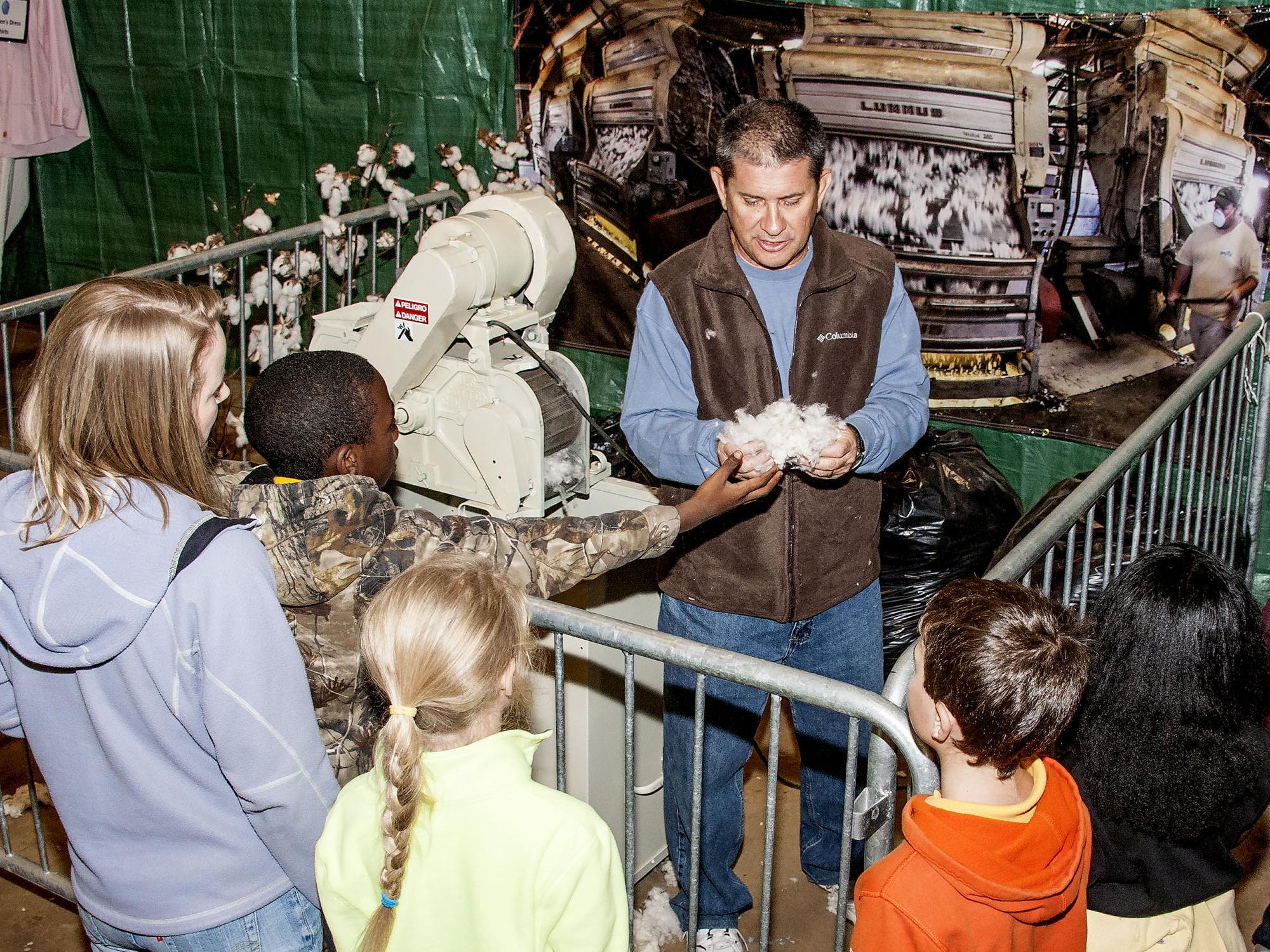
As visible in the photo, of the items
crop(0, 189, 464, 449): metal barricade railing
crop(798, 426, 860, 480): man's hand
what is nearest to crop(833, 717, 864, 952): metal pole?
crop(798, 426, 860, 480): man's hand

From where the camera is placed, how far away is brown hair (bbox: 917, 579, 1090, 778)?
1.48 m

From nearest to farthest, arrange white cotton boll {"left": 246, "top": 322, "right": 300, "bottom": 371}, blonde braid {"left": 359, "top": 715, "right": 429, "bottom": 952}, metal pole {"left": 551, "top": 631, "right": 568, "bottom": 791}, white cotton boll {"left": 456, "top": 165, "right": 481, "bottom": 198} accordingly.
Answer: blonde braid {"left": 359, "top": 715, "right": 429, "bottom": 952} → metal pole {"left": 551, "top": 631, "right": 568, "bottom": 791} → white cotton boll {"left": 246, "top": 322, "right": 300, "bottom": 371} → white cotton boll {"left": 456, "top": 165, "right": 481, "bottom": 198}

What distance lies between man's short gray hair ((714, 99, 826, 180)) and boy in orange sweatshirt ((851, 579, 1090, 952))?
42.1 inches

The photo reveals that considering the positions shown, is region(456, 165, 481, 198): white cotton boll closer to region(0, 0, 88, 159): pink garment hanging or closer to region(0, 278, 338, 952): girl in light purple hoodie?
region(0, 0, 88, 159): pink garment hanging

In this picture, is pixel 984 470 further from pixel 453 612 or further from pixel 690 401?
pixel 453 612

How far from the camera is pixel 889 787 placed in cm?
162

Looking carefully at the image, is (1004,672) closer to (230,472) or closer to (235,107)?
(230,472)

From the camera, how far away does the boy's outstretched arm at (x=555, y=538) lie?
182cm

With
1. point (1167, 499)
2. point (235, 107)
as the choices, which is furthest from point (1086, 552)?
point (235, 107)

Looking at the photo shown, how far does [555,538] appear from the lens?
78.9 inches

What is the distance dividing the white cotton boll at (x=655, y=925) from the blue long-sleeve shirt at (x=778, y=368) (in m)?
1.24

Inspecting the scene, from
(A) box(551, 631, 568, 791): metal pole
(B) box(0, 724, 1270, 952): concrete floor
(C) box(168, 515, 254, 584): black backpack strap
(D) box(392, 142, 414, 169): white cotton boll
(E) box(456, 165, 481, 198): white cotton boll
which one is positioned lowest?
(B) box(0, 724, 1270, 952): concrete floor

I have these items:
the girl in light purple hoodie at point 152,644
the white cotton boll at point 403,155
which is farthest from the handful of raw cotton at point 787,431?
the white cotton boll at point 403,155

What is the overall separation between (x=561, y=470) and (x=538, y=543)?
0.88 metres
